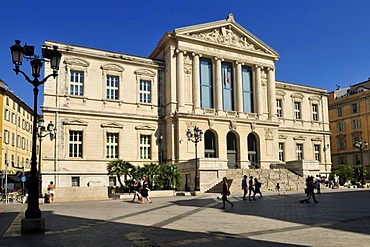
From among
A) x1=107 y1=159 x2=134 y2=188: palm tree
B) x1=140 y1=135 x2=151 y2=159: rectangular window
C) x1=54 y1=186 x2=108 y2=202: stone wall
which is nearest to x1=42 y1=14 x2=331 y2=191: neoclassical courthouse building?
x1=140 y1=135 x2=151 y2=159: rectangular window

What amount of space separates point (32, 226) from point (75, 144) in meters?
23.6

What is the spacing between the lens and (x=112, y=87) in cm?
3647

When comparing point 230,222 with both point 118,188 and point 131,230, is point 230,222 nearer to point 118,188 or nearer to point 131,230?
point 131,230

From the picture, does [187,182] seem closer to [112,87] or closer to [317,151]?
[112,87]

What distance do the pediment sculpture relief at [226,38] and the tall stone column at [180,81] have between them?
3169 mm

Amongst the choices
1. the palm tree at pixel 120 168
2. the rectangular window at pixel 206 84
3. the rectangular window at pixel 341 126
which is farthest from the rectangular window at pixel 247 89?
the rectangular window at pixel 341 126

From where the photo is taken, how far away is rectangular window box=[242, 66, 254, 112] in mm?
41906

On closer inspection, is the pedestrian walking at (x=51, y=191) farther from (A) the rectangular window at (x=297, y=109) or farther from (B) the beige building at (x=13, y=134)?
(A) the rectangular window at (x=297, y=109)

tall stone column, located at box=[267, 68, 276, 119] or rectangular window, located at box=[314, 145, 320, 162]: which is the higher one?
tall stone column, located at box=[267, 68, 276, 119]

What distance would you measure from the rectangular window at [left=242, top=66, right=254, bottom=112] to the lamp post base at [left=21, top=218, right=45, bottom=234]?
32890mm

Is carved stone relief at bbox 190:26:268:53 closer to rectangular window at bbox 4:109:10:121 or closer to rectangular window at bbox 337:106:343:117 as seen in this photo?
rectangular window at bbox 337:106:343:117

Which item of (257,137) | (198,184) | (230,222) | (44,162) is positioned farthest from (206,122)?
(230,222)

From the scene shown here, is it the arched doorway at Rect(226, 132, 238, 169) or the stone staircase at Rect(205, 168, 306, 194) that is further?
the arched doorway at Rect(226, 132, 238, 169)

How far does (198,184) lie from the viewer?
1158 inches
